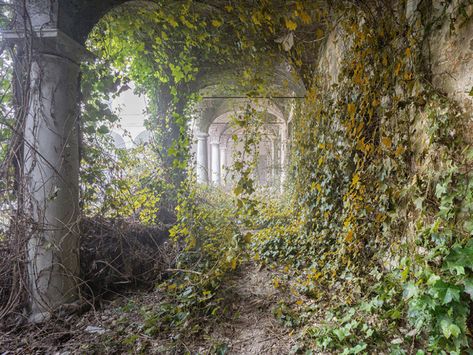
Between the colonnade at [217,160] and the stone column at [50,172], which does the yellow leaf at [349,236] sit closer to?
the stone column at [50,172]

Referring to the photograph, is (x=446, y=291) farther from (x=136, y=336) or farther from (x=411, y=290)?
→ (x=136, y=336)

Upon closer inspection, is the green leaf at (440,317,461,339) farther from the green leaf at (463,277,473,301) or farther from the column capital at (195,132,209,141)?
the column capital at (195,132,209,141)

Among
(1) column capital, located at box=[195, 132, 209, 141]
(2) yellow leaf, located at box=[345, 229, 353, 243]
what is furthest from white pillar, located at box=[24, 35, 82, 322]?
(1) column capital, located at box=[195, 132, 209, 141]

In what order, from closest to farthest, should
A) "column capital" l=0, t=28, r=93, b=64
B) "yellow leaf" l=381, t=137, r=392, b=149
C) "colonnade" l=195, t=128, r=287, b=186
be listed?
"yellow leaf" l=381, t=137, r=392, b=149
"column capital" l=0, t=28, r=93, b=64
"colonnade" l=195, t=128, r=287, b=186

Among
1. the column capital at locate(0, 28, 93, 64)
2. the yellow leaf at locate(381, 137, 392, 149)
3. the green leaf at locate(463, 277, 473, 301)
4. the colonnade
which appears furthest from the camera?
the colonnade

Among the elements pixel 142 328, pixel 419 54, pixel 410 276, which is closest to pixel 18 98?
pixel 142 328

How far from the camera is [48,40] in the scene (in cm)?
251

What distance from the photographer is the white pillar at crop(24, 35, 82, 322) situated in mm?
2521

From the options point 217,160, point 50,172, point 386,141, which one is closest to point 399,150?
point 386,141

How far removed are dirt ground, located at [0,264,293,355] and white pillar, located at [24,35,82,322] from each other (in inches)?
9.6

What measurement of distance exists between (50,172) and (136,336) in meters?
1.62

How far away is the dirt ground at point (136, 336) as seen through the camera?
222 centimetres

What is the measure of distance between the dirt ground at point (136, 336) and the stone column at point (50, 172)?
0.24 metres

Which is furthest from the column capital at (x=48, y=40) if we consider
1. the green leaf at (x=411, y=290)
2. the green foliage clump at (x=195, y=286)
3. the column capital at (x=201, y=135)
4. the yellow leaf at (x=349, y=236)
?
the column capital at (x=201, y=135)
